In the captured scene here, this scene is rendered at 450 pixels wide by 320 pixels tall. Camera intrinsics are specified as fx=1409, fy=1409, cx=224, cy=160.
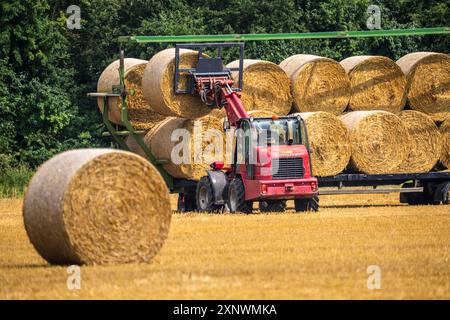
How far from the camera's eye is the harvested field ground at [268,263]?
15.0 meters

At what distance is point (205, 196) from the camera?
28922 mm

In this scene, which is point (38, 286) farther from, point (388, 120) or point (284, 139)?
point (388, 120)

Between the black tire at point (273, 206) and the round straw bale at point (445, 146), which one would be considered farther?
the round straw bale at point (445, 146)

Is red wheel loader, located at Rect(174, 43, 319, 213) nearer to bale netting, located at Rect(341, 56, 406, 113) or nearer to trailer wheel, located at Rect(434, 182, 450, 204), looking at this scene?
bale netting, located at Rect(341, 56, 406, 113)

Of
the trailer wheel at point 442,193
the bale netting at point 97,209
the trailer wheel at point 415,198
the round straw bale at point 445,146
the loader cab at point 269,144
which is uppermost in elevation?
the bale netting at point 97,209

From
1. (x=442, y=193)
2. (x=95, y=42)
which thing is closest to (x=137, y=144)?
(x=442, y=193)

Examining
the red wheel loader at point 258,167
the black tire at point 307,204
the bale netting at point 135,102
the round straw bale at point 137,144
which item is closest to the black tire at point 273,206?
the red wheel loader at point 258,167

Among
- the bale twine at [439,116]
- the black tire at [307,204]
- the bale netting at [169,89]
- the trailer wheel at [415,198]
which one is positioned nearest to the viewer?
the black tire at [307,204]

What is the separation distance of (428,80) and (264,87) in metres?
3.91

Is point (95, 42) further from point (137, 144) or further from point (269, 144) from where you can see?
point (269, 144)

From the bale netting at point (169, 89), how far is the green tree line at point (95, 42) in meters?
9.33

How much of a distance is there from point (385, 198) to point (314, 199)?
22.8 ft

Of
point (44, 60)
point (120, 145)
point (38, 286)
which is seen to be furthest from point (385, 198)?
point (38, 286)

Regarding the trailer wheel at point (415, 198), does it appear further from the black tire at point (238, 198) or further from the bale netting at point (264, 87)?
the black tire at point (238, 198)
